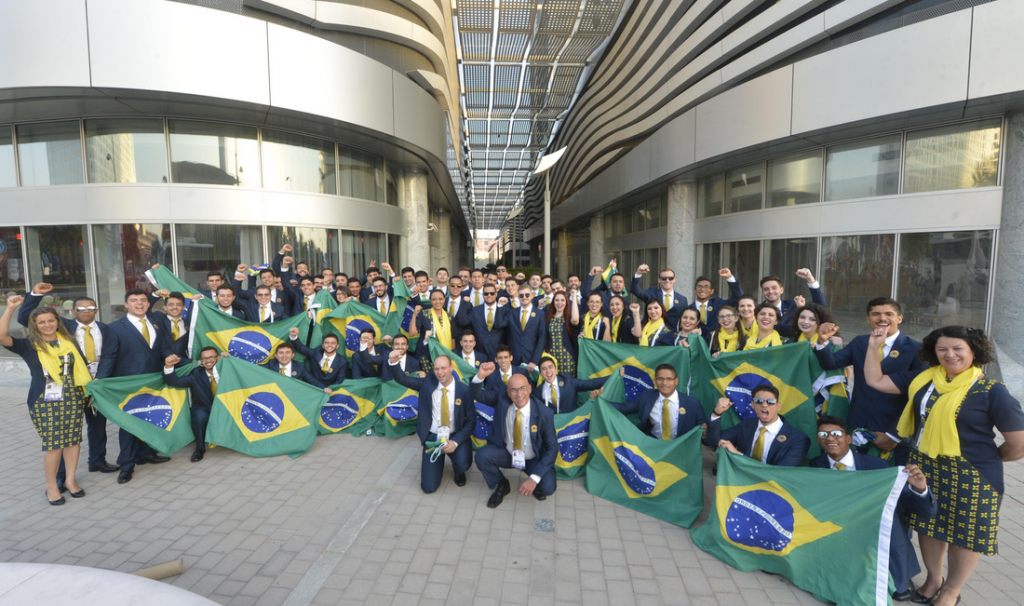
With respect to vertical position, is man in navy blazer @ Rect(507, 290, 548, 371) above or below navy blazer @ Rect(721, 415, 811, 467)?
above

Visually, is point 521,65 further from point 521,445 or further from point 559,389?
point 521,445

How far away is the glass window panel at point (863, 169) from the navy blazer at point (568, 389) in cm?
879

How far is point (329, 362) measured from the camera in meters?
6.62

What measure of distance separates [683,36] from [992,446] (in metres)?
17.2

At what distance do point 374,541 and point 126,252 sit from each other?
35.6 feet

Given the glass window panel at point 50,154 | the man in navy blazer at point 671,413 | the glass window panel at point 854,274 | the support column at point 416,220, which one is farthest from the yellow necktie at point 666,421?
the glass window panel at point 50,154

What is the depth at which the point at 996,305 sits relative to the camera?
8.55 metres

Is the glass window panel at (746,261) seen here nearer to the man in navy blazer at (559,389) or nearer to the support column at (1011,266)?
the support column at (1011,266)

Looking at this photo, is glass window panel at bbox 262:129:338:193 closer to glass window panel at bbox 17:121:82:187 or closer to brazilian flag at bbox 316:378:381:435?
glass window panel at bbox 17:121:82:187

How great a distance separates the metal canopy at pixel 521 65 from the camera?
1870 centimetres

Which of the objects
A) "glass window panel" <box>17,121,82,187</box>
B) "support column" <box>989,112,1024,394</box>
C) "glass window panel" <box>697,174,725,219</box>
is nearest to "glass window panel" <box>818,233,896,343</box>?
"support column" <box>989,112,1024,394</box>

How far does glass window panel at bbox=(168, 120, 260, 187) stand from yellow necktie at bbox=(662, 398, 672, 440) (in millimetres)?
11223

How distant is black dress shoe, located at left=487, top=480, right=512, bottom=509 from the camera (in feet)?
15.4

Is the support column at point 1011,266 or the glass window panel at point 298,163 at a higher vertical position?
the glass window panel at point 298,163
